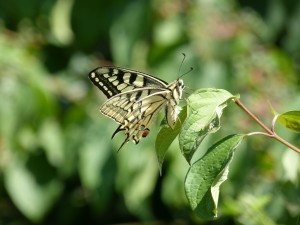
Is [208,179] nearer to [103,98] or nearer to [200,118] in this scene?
[200,118]

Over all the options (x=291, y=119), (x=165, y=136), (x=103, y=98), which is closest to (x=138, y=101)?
(x=165, y=136)

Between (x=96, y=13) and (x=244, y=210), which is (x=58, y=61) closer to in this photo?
(x=96, y=13)

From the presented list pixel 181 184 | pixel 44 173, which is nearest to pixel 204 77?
pixel 181 184

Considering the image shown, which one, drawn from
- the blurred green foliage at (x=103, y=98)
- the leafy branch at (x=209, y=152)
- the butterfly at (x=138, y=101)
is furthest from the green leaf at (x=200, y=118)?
the blurred green foliage at (x=103, y=98)

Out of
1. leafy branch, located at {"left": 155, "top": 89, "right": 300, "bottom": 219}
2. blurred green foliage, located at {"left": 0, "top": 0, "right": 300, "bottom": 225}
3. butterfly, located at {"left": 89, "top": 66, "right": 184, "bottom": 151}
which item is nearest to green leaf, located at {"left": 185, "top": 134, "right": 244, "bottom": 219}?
leafy branch, located at {"left": 155, "top": 89, "right": 300, "bottom": 219}

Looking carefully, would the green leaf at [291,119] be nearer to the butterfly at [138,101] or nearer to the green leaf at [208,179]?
the green leaf at [208,179]

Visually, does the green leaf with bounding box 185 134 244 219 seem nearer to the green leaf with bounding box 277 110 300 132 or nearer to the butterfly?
the green leaf with bounding box 277 110 300 132
